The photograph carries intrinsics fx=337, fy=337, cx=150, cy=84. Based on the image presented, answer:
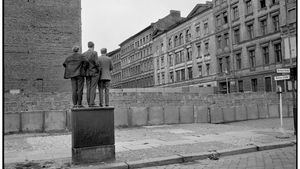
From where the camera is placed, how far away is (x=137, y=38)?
72.1 meters

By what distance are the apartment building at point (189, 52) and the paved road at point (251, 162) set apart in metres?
37.3

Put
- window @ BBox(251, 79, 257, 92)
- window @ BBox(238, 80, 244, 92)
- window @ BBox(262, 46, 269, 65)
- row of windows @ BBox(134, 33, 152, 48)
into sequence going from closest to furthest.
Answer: window @ BBox(262, 46, 269, 65) < window @ BBox(251, 79, 257, 92) < window @ BBox(238, 80, 244, 92) < row of windows @ BBox(134, 33, 152, 48)

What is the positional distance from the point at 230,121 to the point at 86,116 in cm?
1440

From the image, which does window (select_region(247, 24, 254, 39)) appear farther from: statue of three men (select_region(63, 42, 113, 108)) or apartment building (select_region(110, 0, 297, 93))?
statue of three men (select_region(63, 42, 113, 108))

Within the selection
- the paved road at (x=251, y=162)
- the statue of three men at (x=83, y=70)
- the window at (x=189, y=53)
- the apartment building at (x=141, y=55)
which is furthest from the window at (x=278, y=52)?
the statue of three men at (x=83, y=70)

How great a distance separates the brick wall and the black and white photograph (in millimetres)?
84

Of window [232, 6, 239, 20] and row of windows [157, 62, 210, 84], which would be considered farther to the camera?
row of windows [157, 62, 210, 84]

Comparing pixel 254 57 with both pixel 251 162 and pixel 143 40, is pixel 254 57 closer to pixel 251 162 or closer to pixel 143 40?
pixel 143 40

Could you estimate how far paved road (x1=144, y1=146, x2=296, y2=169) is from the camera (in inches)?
280

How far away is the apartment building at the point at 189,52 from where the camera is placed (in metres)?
47.4

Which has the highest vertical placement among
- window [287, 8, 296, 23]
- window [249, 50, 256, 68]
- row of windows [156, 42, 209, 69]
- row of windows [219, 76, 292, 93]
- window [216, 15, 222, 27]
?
window [216, 15, 222, 27]

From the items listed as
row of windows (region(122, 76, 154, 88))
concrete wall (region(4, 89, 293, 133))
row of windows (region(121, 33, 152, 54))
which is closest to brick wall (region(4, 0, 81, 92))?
concrete wall (region(4, 89, 293, 133))

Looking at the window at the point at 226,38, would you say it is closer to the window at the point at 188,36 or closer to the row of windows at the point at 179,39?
the row of windows at the point at 179,39

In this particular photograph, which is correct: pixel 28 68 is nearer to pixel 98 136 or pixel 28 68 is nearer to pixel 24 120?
pixel 24 120
